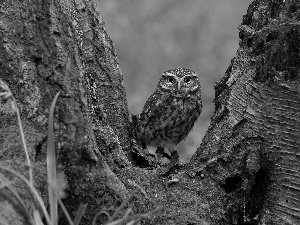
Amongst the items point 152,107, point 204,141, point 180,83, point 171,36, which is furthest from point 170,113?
point 171,36

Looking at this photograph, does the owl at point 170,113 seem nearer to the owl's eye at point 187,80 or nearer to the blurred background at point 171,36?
the owl's eye at point 187,80

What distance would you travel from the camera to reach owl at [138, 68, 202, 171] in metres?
6.18

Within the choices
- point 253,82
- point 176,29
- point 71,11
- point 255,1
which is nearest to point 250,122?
point 253,82

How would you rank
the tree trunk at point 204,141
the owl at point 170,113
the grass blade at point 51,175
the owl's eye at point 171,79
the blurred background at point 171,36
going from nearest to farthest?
Answer: the grass blade at point 51,175 < the tree trunk at point 204,141 < the owl at point 170,113 < the owl's eye at point 171,79 < the blurred background at point 171,36

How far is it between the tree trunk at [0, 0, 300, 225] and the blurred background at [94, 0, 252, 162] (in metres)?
6.82

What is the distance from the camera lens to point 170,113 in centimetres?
628

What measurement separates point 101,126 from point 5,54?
79 centimetres

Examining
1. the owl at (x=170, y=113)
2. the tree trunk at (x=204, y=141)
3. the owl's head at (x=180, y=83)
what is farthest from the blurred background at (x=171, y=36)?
the tree trunk at (x=204, y=141)

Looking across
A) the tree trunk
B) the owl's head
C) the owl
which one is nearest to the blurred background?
the owl's head

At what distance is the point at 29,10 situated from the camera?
409cm

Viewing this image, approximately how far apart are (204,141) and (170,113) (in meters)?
1.72

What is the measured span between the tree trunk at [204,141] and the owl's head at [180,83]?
1595 millimetres

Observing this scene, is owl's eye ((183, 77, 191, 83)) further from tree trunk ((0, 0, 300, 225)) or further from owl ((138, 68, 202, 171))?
tree trunk ((0, 0, 300, 225))

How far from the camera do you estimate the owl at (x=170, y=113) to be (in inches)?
243
